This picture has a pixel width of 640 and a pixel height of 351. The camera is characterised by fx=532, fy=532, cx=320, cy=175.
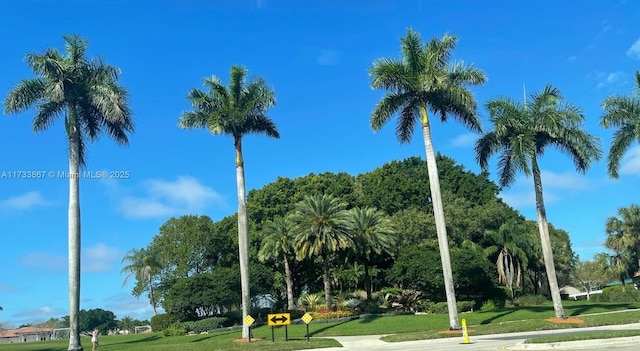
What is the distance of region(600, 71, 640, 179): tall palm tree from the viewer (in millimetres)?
33375

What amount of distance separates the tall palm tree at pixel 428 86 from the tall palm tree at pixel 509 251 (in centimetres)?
3372

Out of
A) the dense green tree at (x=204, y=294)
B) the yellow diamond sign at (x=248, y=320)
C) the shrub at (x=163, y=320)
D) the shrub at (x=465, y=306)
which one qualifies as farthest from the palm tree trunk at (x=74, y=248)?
the shrub at (x=465, y=306)

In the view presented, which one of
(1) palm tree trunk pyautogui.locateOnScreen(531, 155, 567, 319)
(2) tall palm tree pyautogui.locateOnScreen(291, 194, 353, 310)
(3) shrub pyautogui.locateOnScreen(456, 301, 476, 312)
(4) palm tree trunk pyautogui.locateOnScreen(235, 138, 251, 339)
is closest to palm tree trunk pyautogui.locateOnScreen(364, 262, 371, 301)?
(2) tall palm tree pyautogui.locateOnScreen(291, 194, 353, 310)

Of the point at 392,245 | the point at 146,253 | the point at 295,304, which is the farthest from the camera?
the point at 146,253

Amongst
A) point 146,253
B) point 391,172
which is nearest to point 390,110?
point 391,172

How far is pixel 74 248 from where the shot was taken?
28000 millimetres

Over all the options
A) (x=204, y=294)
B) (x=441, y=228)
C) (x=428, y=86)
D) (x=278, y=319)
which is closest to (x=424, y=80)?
(x=428, y=86)

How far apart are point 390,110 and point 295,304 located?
3248cm

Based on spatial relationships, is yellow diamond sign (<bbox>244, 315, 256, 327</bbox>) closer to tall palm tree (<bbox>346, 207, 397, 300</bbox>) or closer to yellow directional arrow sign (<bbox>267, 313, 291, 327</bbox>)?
yellow directional arrow sign (<bbox>267, 313, 291, 327</bbox>)

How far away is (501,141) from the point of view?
34.3 m

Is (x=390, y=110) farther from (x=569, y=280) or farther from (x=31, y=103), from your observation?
(x=569, y=280)

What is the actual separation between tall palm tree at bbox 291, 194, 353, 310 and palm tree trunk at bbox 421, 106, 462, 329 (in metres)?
19.6

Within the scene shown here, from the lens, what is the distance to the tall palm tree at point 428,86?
98.9 ft

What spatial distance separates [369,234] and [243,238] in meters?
23.4
